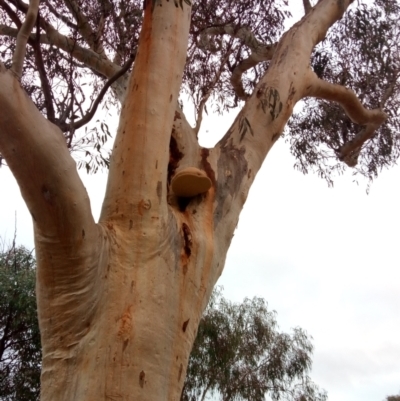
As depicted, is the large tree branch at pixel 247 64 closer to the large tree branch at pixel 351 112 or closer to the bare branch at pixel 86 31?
the large tree branch at pixel 351 112

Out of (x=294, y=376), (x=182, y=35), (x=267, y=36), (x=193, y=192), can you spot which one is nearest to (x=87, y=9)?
(x=267, y=36)

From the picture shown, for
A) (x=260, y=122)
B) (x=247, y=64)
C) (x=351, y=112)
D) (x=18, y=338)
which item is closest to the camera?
(x=260, y=122)

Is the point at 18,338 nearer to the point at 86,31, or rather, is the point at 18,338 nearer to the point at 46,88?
the point at 86,31

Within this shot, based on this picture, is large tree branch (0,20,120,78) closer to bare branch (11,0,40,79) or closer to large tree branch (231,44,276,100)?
large tree branch (231,44,276,100)

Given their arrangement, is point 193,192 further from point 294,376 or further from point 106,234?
point 294,376

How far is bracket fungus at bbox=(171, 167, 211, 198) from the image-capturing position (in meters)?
2.39

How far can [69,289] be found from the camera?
6.35ft

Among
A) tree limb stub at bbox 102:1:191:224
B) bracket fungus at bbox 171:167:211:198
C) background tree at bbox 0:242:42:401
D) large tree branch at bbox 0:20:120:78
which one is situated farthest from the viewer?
background tree at bbox 0:242:42:401

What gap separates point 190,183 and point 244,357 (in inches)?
336

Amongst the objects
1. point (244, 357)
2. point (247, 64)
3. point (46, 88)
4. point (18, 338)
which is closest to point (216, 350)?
point (244, 357)

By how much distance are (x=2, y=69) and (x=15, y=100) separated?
0.11 m

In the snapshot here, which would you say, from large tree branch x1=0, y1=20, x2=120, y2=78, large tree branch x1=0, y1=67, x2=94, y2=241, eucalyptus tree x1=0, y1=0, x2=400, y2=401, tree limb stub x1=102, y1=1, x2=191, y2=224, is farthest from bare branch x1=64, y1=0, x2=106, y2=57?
large tree branch x1=0, y1=67, x2=94, y2=241

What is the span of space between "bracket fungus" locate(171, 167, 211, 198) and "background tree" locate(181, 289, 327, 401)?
20.4 ft

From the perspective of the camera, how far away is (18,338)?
663cm
